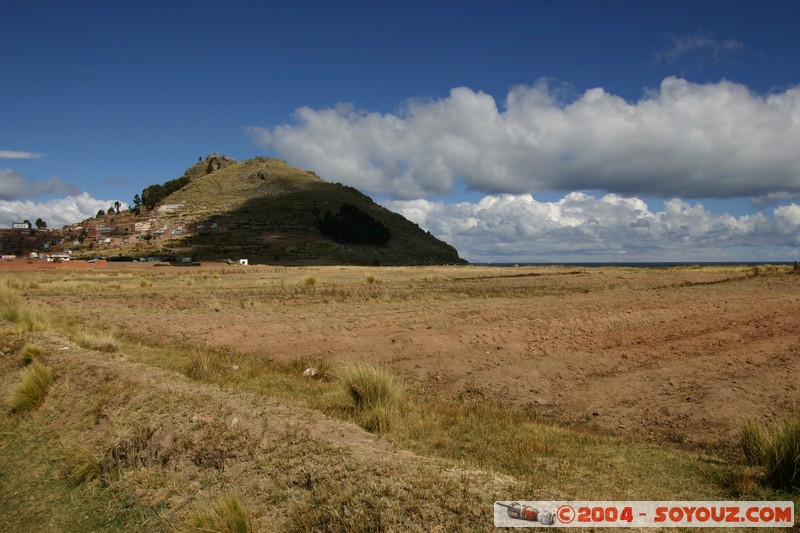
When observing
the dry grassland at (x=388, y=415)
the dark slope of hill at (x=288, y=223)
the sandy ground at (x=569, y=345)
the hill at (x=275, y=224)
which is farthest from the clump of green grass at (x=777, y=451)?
the dark slope of hill at (x=288, y=223)

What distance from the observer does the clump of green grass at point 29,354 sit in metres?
12.4

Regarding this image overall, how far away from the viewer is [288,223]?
330 feet

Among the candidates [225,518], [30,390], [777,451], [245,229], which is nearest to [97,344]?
[30,390]

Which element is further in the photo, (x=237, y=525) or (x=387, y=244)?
(x=387, y=244)

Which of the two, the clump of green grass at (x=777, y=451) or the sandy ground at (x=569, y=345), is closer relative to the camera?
the clump of green grass at (x=777, y=451)

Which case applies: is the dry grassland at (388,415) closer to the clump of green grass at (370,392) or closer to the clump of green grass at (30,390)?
the clump of green grass at (370,392)

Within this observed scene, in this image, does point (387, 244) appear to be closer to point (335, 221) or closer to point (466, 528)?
point (335, 221)

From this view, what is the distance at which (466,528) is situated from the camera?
4.35 metres

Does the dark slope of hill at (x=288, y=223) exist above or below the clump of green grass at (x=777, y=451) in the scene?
above

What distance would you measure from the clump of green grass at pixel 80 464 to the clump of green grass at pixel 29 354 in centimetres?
554

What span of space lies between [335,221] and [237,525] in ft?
319

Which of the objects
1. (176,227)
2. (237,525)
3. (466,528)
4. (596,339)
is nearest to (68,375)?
(237,525)

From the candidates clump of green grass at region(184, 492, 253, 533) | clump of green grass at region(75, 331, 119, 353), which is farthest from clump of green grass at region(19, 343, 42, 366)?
clump of green grass at region(184, 492, 253, 533)

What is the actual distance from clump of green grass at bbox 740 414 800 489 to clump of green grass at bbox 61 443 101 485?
913 centimetres
